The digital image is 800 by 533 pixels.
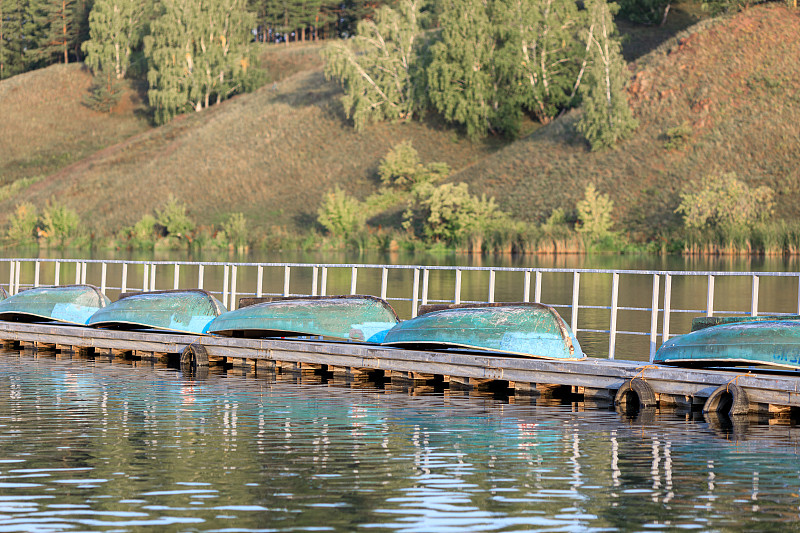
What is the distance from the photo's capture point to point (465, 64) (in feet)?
348

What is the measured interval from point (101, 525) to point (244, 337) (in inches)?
532

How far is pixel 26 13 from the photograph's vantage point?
165 m

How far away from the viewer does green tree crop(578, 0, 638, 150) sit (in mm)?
95188

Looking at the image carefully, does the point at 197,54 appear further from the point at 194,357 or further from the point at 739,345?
the point at 739,345

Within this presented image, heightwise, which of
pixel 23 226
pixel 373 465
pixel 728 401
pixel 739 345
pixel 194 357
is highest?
pixel 23 226

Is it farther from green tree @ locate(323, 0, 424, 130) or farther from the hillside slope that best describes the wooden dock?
green tree @ locate(323, 0, 424, 130)

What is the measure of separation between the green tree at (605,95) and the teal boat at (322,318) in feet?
244

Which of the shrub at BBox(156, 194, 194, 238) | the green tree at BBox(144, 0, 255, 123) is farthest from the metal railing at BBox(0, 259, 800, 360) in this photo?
the green tree at BBox(144, 0, 255, 123)

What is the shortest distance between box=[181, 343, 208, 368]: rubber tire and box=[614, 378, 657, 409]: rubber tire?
9.21 metres

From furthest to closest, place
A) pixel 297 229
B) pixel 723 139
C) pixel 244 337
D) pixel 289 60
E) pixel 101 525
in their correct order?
pixel 289 60
pixel 297 229
pixel 723 139
pixel 244 337
pixel 101 525

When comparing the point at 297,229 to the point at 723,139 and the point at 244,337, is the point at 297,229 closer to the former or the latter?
the point at 723,139

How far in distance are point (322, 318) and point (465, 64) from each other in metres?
85.2

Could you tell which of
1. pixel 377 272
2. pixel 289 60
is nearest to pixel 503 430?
pixel 377 272

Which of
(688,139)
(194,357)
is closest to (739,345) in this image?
(194,357)
